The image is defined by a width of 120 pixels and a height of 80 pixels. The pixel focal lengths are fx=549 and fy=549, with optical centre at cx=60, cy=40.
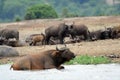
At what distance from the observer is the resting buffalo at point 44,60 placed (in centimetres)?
1741

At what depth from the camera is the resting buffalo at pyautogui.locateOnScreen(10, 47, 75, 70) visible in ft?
57.1

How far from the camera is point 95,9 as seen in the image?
297ft

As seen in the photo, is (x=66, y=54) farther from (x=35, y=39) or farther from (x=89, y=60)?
(x=35, y=39)

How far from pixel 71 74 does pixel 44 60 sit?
4.55ft

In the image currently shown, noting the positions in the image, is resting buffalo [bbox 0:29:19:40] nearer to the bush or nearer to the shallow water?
the bush

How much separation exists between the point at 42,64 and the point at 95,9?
2894 inches

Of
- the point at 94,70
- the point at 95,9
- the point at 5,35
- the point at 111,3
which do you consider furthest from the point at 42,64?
the point at 111,3

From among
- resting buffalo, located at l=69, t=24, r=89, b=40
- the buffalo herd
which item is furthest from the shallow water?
resting buffalo, located at l=69, t=24, r=89, b=40

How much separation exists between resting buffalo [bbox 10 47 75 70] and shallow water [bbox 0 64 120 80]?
0.90 feet

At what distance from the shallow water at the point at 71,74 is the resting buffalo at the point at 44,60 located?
10.9 inches

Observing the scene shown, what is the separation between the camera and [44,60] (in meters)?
17.6


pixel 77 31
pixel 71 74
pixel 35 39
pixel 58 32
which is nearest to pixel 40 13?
pixel 77 31

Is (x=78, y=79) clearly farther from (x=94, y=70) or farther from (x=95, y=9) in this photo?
(x=95, y=9)

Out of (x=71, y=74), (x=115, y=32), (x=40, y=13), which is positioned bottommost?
(x=71, y=74)
